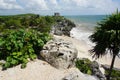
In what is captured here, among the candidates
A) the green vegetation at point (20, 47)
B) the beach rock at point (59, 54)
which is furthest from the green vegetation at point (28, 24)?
the beach rock at point (59, 54)

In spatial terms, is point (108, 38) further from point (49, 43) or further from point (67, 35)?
point (67, 35)

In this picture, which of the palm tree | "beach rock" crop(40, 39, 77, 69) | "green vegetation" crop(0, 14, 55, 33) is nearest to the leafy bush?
"beach rock" crop(40, 39, 77, 69)

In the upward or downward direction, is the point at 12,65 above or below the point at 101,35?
below

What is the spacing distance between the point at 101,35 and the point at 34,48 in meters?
5.41

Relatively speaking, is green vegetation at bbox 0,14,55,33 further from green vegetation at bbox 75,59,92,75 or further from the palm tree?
green vegetation at bbox 75,59,92,75

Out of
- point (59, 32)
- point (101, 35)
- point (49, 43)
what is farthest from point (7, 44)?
point (59, 32)

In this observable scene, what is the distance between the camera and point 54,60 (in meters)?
13.2

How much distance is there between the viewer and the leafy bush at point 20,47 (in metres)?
13.0

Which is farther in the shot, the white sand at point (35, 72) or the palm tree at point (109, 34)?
the palm tree at point (109, 34)

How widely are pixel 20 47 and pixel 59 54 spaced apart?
2693mm

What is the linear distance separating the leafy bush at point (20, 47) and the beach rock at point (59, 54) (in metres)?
0.66

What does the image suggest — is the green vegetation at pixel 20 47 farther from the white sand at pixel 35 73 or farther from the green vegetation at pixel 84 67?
the green vegetation at pixel 84 67

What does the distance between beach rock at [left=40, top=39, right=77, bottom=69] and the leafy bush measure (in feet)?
2.17

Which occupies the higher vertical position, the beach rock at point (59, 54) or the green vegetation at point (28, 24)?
the beach rock at point (59, 54)
